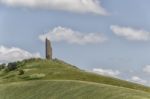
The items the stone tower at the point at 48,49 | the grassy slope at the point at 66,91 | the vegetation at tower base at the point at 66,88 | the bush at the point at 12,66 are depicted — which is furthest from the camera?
the stone tower at the point at 48,49

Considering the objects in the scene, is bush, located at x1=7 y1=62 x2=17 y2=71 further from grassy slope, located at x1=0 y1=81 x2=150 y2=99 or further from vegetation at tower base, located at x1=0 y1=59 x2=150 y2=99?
grassy slope, located at x1=0 y1=81 x2=150 y2=99

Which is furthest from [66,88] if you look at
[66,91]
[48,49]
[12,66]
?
[48,49]

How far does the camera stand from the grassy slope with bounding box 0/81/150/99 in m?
70.5

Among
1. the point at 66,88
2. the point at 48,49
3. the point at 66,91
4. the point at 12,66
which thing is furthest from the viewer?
the point at 48,49

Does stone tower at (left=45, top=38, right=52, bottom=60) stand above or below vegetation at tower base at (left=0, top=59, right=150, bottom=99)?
above

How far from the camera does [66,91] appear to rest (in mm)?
80750

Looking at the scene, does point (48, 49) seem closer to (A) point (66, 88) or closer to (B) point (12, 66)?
(B) point (12, 66)

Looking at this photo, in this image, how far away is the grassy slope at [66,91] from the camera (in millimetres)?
70475

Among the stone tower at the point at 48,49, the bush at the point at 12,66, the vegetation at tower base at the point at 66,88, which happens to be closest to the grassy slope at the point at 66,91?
the vegetation at tower base at the point at 66,88

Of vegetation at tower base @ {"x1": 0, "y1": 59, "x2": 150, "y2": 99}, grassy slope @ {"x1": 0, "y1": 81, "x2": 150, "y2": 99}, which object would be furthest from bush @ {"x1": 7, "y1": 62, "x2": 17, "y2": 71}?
grassy slope @ {"x1": 0, "y1": 81, "x2": 150, "y2": 99}

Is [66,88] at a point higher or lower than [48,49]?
lower

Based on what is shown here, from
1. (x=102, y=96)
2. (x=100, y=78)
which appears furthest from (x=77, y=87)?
(x=100, y=78)

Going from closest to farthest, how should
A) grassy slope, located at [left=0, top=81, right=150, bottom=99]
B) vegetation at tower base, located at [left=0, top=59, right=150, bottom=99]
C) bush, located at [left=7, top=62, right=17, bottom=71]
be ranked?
1. grassy slope, located at [left=0, top=81, right=150, bottom=99]
2. vegetation at tower base, located at [left=0, top=59, right=150, bottom=99]
3. bush, located at [left=7, top=62, right=17, bottom=71]

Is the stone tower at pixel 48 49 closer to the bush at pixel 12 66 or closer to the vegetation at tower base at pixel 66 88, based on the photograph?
the bush at pixel 12 66
